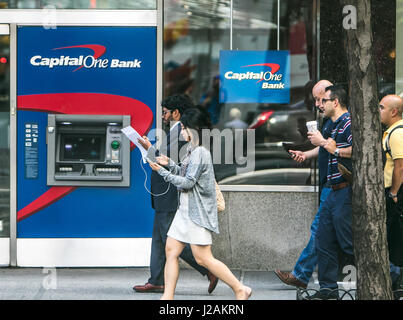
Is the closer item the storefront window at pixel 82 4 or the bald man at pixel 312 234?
the bald man at pixel 312 234

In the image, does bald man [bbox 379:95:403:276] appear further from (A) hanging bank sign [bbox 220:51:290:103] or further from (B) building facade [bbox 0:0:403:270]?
(A) hanging bank sign [bbox 220:51:290:103]

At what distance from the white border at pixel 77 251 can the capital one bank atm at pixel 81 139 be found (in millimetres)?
10

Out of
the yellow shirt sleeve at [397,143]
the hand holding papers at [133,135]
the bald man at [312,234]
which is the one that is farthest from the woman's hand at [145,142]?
the yellow shirt sleeve at [397,143]

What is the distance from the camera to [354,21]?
5.42 metres

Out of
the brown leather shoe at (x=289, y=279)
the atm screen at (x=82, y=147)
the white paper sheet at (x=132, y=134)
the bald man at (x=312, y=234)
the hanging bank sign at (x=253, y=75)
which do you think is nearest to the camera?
the white paper sheet at (x=132, y=134)

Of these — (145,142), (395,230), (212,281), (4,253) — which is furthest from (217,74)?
(4,253)

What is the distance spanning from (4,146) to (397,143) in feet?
13.2

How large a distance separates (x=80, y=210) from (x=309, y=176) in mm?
2365

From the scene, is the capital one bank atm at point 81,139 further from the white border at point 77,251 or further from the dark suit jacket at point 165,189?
the dark suit jacket at point 165,189

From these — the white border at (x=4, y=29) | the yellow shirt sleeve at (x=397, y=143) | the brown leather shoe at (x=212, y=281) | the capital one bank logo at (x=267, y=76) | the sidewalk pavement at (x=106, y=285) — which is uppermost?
the white border at (x=4, y=29)

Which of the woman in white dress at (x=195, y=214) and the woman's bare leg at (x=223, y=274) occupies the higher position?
the woman in white dress at (x=195, y=214)

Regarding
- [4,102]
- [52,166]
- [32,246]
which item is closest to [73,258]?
[32,246]

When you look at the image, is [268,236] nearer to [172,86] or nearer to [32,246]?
[172,86]

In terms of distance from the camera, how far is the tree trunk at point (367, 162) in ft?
17.6
